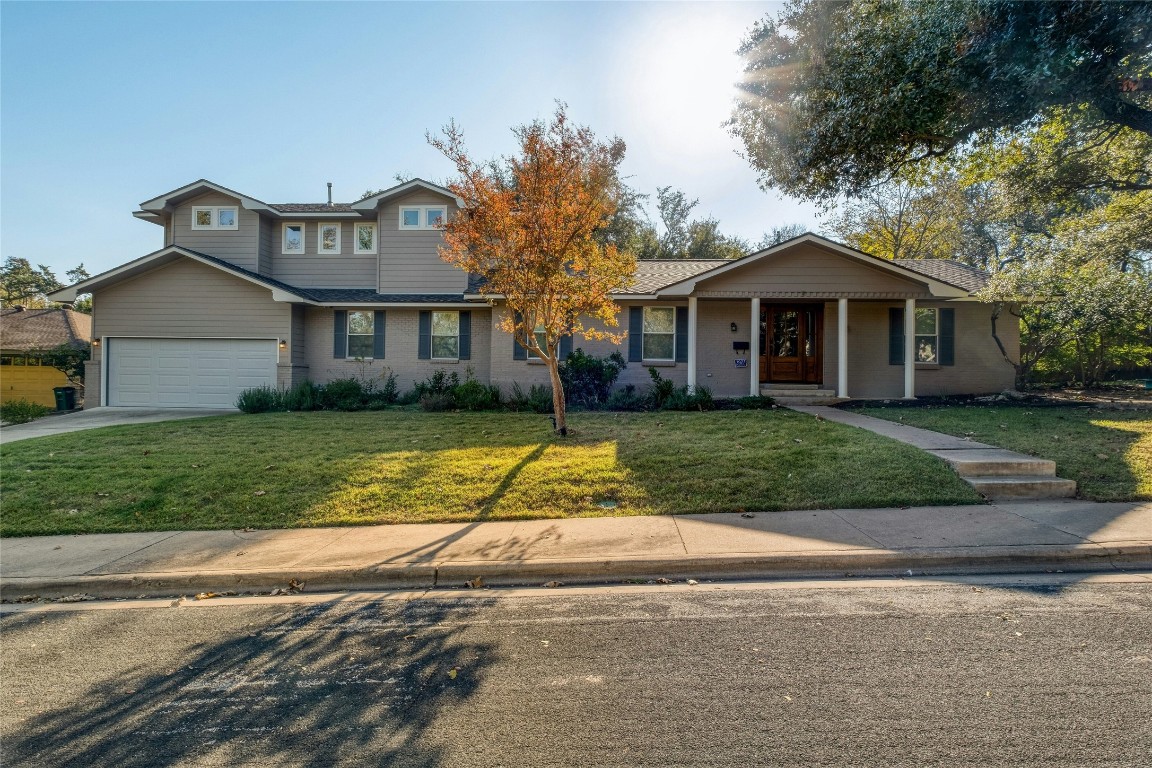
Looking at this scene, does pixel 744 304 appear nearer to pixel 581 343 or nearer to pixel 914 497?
pixel 581 343

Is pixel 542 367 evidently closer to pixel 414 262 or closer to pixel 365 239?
pixel 414 262

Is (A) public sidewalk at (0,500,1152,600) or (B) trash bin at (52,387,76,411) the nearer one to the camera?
(A) public sidewalk at (0,500,1152,600)

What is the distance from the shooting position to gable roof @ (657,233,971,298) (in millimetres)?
13734

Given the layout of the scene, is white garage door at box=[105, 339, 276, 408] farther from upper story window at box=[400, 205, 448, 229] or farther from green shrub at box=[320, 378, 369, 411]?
upper story window at box=[400, 205, 448, 229]

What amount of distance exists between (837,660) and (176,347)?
1893 cm

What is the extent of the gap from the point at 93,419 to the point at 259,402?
391 centimetres

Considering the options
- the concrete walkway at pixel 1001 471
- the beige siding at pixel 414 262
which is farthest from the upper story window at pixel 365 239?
the concrete walkway at pixel 1001 471

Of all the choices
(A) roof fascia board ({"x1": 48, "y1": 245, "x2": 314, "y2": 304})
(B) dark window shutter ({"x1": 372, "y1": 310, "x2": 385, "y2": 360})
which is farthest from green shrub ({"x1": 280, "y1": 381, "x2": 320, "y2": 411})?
(A) roof fascia board ({"x1": 48, "y1": 245, "x2": 314, "y2": 304})

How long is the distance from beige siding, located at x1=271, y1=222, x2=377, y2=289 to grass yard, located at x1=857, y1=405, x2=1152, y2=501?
1488 cm

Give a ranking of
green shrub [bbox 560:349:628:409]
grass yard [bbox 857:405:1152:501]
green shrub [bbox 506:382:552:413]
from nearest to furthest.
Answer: grass yard [bbox 857:405:1152:501], green shrub [bbox 506:382:552:413], green shrub [bbox 560:349:628:409]

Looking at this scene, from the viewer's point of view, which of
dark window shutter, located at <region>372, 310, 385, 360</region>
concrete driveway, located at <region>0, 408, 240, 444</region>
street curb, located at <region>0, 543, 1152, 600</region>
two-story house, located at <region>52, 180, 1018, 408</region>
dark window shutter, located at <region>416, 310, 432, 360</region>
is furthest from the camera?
dark window shutter, located at <region>372, 310, 385, 360</region>

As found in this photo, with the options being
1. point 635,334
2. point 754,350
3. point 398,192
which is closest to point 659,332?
point 635,334

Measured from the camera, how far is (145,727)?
2.94 metres

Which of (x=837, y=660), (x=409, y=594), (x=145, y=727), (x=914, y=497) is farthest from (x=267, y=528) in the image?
(x=914, y=497)
